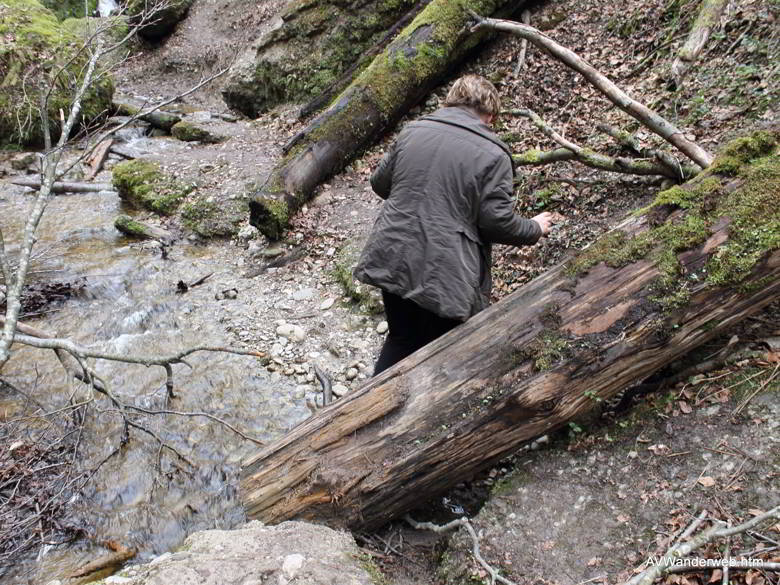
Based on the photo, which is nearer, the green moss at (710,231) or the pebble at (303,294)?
the green moss at (710,231)

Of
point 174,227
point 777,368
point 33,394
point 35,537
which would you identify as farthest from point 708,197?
point 174,227

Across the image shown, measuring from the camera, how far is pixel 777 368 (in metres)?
2.93

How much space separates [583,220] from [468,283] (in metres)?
2.09

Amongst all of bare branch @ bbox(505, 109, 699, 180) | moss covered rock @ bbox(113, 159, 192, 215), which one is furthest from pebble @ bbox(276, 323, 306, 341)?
moss covered rock @ bbox(113, 159, 192, 215)

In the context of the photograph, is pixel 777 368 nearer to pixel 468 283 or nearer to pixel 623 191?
pixel 468 283

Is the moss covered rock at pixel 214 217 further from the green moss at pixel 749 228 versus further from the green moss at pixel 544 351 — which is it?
the green moss at pixel 749 228

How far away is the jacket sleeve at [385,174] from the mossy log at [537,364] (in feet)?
3.92

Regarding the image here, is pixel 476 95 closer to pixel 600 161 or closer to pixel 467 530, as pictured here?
pixel 600 161

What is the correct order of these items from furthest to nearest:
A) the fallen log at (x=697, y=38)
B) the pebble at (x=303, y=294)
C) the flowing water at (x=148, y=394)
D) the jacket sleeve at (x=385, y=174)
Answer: the pebble at (x=303, y=294), the fallen log at (x=697, y=38), the flowing water at (x=148, y=394), the jacket sleeve at (x=385, y=174)

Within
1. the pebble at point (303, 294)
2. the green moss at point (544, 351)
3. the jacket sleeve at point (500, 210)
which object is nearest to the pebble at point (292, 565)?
the green moss at point (544, 351)

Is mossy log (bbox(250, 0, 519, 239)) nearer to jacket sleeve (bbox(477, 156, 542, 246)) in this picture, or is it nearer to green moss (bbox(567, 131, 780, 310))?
jacket sleeve (bbox(477, 156, 542, 246))

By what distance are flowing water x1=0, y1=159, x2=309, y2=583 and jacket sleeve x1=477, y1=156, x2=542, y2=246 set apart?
2556 mm

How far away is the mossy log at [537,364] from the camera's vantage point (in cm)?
298

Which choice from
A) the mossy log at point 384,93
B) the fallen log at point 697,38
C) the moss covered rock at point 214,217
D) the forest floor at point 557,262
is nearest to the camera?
the forest floor at point 557,262
